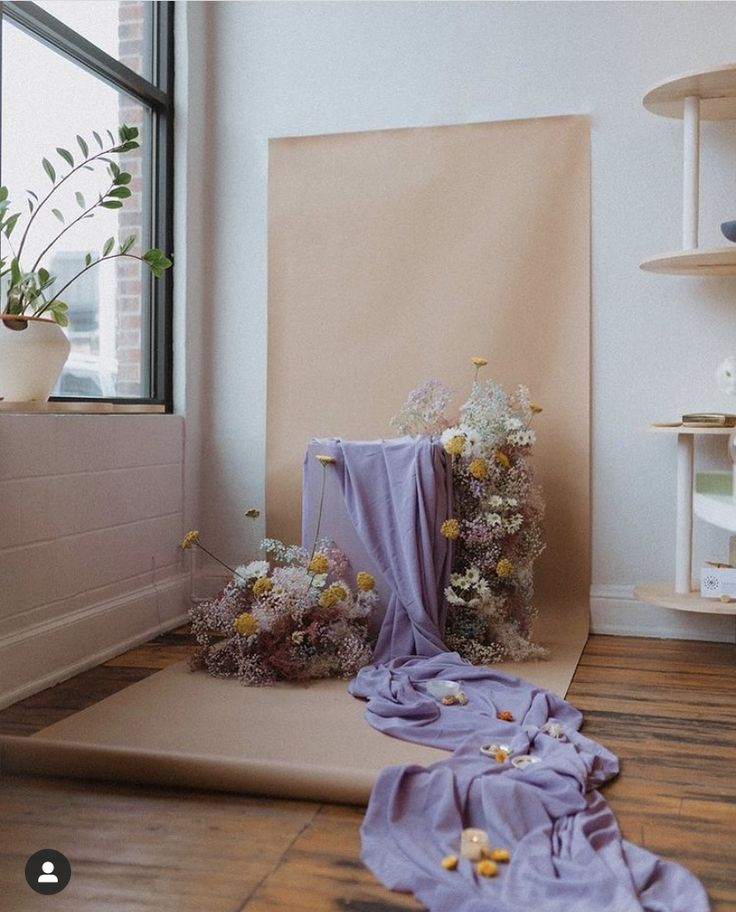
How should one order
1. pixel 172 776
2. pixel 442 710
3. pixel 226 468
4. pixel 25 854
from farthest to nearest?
pixel 226 468 → pixel 442 710 → pixel 172 776 → pixel 25 854

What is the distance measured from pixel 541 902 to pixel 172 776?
0.94m

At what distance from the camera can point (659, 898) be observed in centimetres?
183

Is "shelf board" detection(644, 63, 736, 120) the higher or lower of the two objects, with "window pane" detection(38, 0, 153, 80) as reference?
lower

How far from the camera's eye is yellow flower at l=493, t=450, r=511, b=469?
3.49 metres

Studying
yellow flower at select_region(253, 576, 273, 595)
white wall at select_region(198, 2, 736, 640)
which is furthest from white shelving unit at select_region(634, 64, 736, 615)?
yellow flower at select_region(253, 576, 273, 595)

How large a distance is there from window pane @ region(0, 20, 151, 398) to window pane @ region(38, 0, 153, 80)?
0.13 metres

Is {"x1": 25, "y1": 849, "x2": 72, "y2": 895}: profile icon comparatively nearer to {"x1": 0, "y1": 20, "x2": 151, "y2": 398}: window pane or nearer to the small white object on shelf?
{"x1": 0, "y1": 20, "x2": 151, "y2": 398}: window pane

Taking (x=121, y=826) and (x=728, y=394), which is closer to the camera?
(x=121, y=826)

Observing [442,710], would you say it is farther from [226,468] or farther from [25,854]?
[226,468]

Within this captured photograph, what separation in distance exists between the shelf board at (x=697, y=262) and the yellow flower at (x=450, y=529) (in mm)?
1093

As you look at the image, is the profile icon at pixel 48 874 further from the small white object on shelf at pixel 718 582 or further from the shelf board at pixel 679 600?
the small white object on shelf at pixel 718 582

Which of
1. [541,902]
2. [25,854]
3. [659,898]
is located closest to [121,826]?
[25,854]

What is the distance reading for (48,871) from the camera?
1.95 metres

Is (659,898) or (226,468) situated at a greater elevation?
(226,468)
